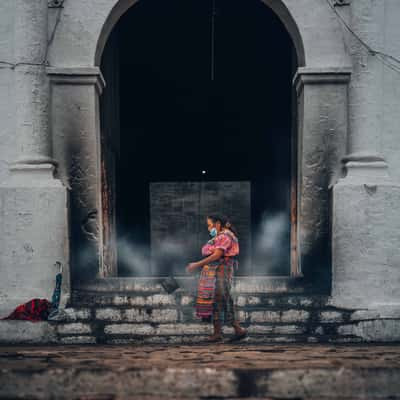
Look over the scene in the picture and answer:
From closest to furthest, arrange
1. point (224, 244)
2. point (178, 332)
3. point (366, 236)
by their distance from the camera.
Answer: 1. point (224, 244)
2. point (178, 332)
3. point (366, 236)

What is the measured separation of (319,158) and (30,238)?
4274 millimetres

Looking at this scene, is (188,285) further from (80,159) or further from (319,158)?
(319,158)

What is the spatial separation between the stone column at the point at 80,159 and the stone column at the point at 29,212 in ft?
0.95

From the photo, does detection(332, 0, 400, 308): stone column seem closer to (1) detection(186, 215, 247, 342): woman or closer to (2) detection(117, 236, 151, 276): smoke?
(1) detection(186, 215, 247, 342): woman

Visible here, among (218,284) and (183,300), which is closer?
(218,284)

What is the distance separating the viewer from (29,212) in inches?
273

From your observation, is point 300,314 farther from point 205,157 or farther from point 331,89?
point 205,157

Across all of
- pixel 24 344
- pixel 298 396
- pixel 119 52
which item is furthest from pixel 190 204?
pixel 298 396

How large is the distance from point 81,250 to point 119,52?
6.65m

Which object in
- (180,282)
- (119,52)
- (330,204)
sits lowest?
(180,282)

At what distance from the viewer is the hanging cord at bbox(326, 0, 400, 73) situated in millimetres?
7039

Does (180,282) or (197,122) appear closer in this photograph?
(180,282)

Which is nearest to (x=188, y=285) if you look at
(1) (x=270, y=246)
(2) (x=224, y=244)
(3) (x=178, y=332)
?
(3) (x=178, y=332)

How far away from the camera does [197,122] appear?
44.0 ft
